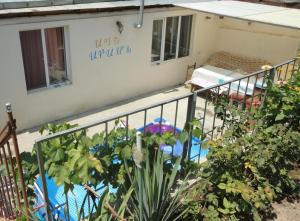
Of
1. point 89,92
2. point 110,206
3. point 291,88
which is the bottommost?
point 89,92

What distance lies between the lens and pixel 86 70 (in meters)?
8.60

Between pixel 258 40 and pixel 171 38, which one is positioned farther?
pixel 258 40

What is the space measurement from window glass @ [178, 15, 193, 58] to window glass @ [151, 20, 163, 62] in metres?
0.99

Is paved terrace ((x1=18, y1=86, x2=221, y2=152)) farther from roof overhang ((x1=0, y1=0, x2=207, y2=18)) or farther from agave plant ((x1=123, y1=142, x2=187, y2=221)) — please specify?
agave plant ((x1=123, y1=142, x2=187, y2=221))

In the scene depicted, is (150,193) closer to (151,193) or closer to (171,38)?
(151,193)

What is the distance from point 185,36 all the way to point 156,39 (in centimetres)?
133

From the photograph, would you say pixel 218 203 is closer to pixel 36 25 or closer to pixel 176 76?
pixel 36 25

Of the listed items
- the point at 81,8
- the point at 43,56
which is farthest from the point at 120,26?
the point at 43,56

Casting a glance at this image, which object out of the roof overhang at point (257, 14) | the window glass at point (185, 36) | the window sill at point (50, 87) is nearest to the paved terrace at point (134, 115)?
the window sill at point (50, 87)

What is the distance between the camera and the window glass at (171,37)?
10.4 meters

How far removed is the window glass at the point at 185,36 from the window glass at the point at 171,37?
0.30 metres

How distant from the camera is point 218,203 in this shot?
10.5 feet

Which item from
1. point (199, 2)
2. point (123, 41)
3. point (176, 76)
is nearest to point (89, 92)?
point (123, 41)

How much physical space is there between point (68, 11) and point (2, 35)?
63.7 inches
